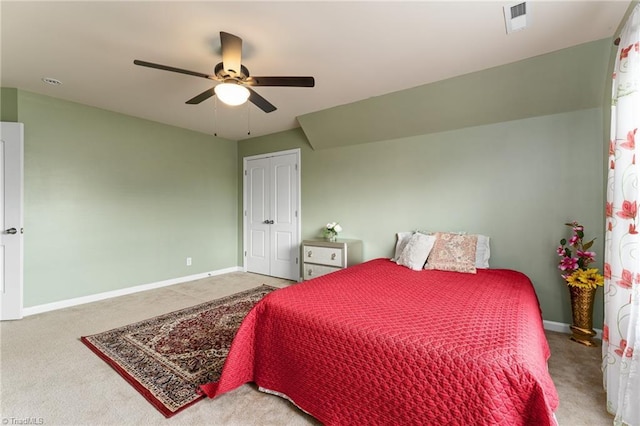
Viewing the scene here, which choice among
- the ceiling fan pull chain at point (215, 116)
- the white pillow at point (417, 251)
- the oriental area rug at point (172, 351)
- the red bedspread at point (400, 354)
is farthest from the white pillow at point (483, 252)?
the ceiling fan pull chain at point (215, 116)

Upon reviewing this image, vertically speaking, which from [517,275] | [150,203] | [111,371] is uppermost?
[150,203]

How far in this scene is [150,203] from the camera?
13.6 ft

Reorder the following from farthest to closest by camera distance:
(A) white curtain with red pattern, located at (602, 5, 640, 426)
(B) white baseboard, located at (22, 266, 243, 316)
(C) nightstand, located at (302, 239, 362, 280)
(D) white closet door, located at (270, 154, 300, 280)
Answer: (D) white closet door, located at (270, 154, 300, 280), (C) nightstand, located at (302, 239, 362, 280), (B) white baseboard, located at (22, 266, 243, 316), (A) white curtain with red pattern, located at (602, 5, 640, 426)

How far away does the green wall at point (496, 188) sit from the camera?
8.61 ft

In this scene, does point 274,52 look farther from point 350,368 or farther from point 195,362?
point 195,362

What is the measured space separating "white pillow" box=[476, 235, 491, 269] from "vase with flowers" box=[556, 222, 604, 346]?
562 mm

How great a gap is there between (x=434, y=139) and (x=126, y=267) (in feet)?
14.2

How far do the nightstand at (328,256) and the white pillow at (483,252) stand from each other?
144 cm

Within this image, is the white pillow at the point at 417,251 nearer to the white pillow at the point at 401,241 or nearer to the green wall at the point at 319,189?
the white pillow at the point at 401,241

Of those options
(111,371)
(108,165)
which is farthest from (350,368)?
(108,165)

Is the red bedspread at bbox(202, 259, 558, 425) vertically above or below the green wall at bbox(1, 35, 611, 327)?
below

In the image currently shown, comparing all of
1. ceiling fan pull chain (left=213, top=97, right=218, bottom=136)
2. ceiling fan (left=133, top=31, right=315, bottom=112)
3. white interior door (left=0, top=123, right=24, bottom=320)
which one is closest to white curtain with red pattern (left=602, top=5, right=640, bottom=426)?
ceiling fan (left=133, top=31, right=315, bottom=112)

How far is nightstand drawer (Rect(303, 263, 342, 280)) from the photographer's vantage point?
381 centimetres

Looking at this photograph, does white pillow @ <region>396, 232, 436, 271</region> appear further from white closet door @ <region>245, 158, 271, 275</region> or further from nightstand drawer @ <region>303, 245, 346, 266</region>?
white closet door @ <region>245, 158, 271, 275</region>
